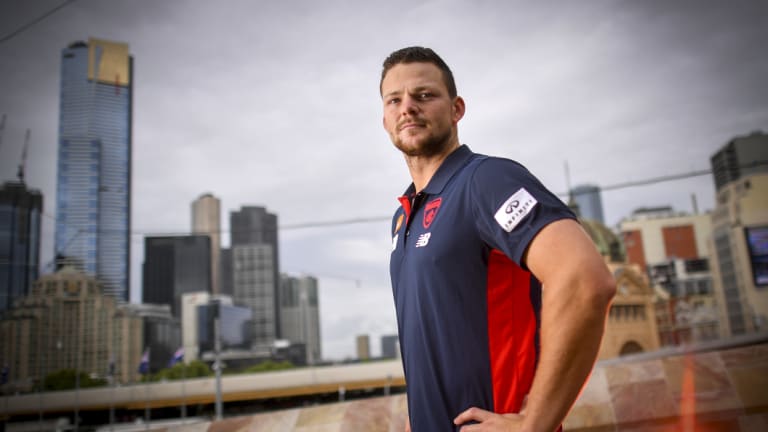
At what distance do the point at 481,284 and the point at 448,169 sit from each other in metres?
0.32

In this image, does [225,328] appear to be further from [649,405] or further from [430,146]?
[430,146]

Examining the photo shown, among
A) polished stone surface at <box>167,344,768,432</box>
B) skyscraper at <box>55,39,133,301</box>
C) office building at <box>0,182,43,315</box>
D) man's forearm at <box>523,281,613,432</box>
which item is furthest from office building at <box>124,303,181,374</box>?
man's forearm at <box>523,281,613,432</box>

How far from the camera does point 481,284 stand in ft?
3.55

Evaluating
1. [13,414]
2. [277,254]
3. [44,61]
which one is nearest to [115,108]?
[277,254]

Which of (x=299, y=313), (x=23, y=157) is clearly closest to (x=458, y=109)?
(x=23, y=157)

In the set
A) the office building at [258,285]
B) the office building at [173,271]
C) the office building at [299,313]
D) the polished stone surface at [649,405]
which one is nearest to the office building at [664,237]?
the office building at [299,313]

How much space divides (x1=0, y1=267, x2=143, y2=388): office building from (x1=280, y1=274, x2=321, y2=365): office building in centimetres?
5257

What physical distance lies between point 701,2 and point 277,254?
415 feet

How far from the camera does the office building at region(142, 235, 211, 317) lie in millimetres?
126875

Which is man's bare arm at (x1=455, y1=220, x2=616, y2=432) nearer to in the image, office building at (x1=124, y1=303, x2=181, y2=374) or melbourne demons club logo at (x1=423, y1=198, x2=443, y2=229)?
melbourne demons club logo at (x1=423, y1=198, x2=443, y2=229)

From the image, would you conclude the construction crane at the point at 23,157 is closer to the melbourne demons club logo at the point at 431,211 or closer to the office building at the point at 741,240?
the melbourne demons club logo at the point at 431,211

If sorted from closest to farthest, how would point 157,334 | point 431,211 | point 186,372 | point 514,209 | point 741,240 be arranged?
point 514,209
point 431,211
point 741,240
point 186,372
point 157,334

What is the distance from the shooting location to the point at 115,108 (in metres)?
126

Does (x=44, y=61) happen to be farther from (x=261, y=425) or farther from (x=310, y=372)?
(x=310, y=372)
